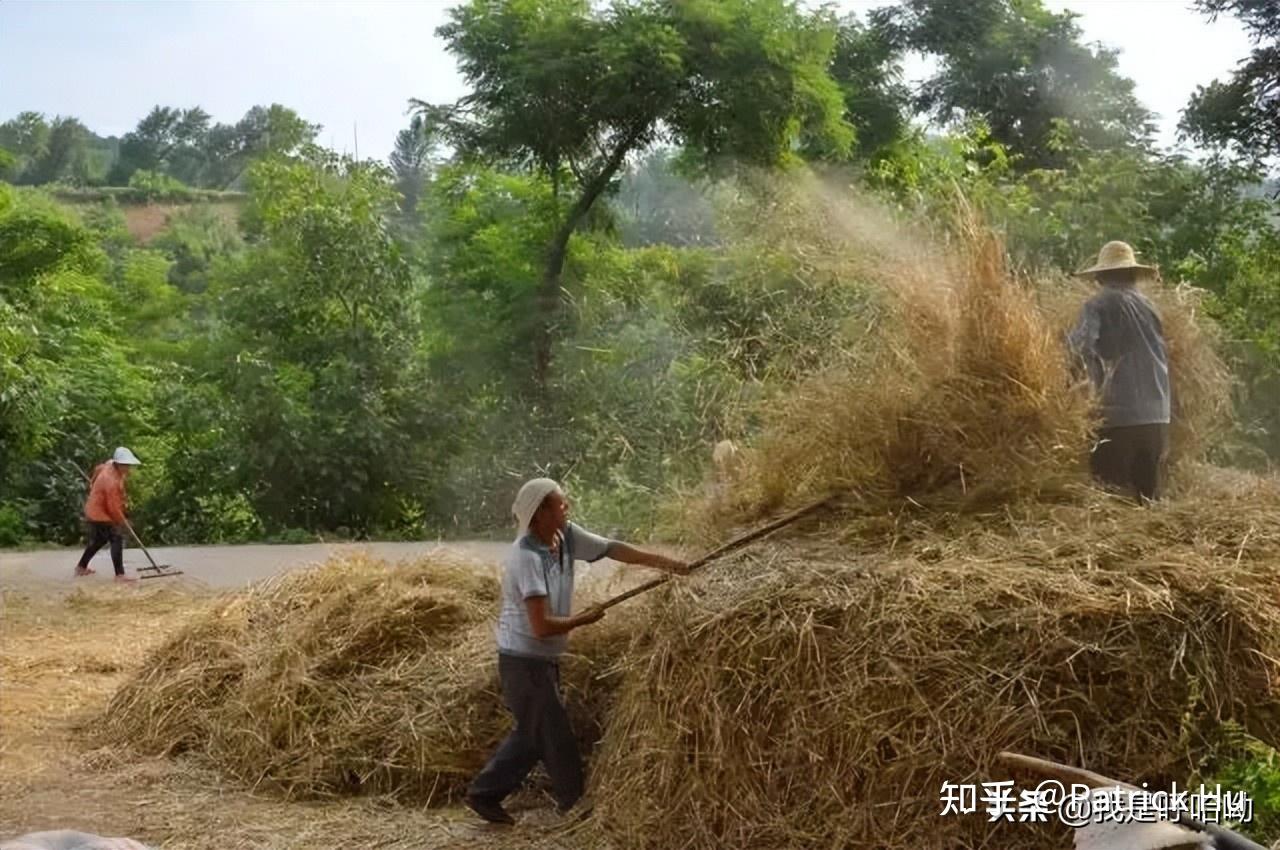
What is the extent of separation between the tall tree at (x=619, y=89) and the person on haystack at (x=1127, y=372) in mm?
5799

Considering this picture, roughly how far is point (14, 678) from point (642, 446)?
130 inches

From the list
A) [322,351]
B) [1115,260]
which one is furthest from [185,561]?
[1115,260]

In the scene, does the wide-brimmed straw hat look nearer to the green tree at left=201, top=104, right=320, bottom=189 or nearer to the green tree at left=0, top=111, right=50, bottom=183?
the green tree at left=0, top=111, right=50, bottom=183

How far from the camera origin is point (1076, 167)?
9211 millimetres

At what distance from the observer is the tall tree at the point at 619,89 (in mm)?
10477

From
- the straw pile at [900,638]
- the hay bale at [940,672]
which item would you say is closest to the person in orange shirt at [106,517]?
the straw pile at [900,638]

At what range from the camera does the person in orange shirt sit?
9609 mm

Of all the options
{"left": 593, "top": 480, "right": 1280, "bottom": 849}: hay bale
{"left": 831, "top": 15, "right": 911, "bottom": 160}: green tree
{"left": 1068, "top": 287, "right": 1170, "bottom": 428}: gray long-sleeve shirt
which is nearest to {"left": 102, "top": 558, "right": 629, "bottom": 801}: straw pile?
{"left": 593, "top": 480, "right": 1280, "bottom": 849}: hay bale

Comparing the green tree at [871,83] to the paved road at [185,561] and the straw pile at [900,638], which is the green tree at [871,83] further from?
the straw pile at [900,638]

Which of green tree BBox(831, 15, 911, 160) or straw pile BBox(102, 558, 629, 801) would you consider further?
green tree BBox(831, 15, 911, 160)

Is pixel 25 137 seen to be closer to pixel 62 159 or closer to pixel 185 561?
pixel 62 159

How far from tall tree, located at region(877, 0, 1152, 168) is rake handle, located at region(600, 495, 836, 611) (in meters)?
6.42

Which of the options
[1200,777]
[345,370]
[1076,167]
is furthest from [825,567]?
[345,370]

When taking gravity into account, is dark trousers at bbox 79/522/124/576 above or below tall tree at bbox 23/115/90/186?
below
